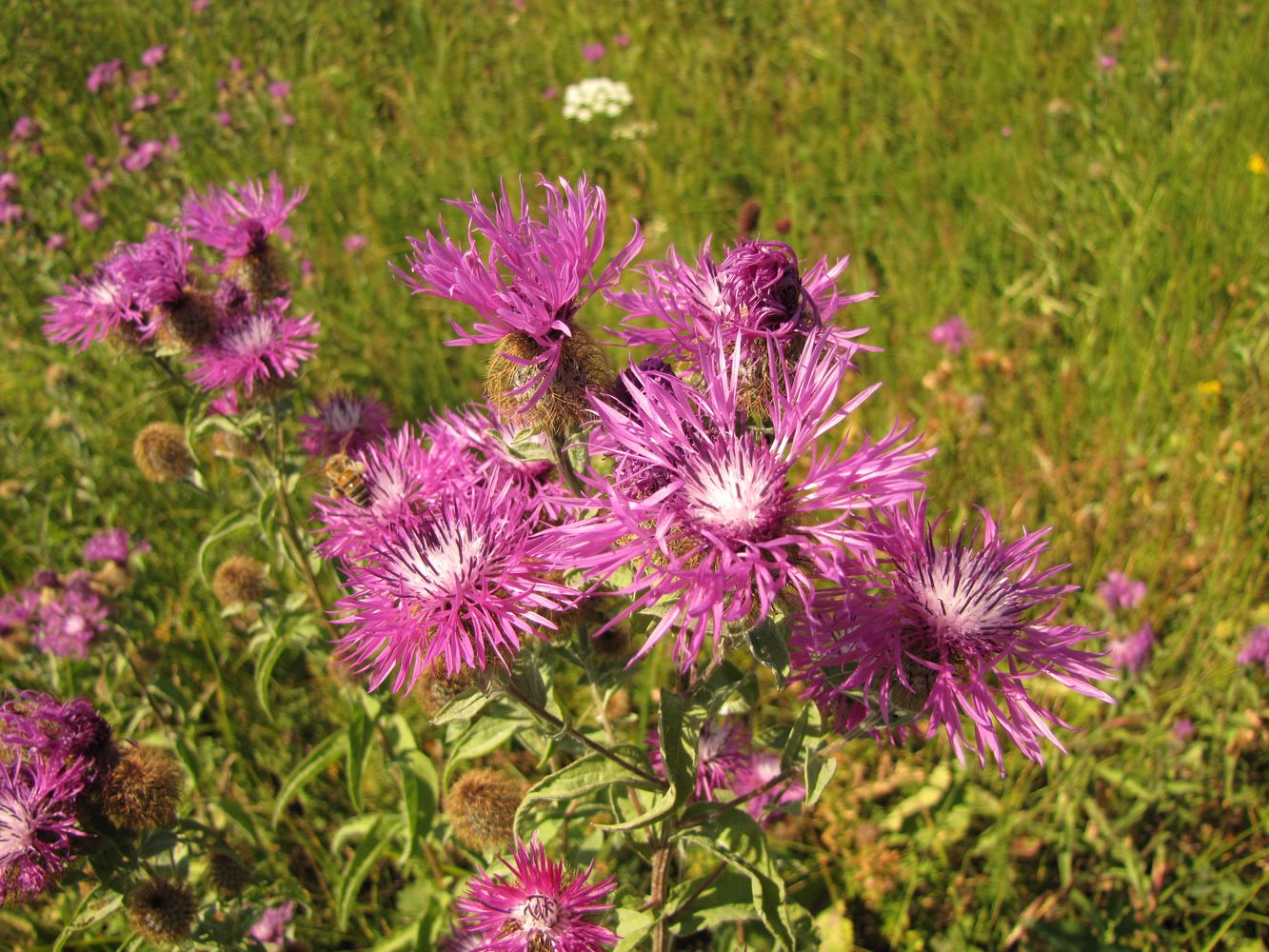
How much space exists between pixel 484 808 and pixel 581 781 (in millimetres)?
469

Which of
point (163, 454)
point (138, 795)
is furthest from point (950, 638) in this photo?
point (163, 454)

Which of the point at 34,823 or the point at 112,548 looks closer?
the point at 34,823

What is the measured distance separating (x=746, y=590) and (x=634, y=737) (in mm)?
1401

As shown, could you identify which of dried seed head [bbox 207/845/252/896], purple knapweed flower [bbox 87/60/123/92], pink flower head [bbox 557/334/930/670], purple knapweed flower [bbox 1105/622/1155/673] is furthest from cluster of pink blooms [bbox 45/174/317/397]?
purple knapweed flower [bbox 87/60/123/92]

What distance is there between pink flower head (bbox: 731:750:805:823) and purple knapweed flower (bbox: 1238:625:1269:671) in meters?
1.64

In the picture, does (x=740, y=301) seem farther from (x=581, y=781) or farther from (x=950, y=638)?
(x=581, y=781)

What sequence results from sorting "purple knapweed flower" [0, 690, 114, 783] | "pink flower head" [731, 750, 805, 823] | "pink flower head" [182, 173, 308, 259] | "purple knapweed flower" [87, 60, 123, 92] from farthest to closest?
"purple knapweed flower" [87, 60, 123, 92] < "pink flower head" [182, 173, 308, 259] < "pink flower head" [731, 750, 805, 823] < "purple knapweed flower" [0, 690, 114, 783]

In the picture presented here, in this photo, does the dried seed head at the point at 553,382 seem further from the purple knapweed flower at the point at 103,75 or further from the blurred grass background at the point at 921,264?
the purple knapweed flower at the point at 103,75

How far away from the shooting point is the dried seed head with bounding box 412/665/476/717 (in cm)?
144

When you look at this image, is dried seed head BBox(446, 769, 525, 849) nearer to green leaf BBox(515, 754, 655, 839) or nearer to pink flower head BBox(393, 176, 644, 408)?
green leaf BBox(515, 754, 655, 839)

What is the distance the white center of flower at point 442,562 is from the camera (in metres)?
1.41

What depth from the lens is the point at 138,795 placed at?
5.73ft

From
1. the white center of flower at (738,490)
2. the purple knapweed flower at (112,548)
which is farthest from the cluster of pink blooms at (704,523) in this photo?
the purple knapweed flower at (112,548)

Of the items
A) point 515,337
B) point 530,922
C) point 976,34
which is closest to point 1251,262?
point 976,34
